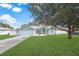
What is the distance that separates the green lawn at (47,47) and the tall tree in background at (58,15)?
0.14 meters

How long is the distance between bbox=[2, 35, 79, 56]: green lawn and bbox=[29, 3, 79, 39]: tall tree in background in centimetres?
14

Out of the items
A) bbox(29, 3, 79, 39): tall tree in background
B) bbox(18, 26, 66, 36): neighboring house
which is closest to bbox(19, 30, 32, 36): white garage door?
bbox(18, 26, 66, 36): neighboring house

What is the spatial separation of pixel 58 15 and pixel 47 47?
535mm

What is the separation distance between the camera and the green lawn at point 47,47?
629cm

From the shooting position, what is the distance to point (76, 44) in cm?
636

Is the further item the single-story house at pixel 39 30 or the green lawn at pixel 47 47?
the single-story house at pixel 39 30

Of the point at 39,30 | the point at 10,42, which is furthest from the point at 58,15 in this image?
the point at 10,42

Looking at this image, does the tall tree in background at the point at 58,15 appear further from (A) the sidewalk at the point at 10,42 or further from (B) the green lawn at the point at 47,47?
(A) the sidewalk at the point at 10,42

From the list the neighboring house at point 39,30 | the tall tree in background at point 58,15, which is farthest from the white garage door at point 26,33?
the tall tree in background at point 58,15

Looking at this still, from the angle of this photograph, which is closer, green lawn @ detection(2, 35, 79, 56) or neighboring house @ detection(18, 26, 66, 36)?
green lawn @ detection(2, 35, 79, 56)

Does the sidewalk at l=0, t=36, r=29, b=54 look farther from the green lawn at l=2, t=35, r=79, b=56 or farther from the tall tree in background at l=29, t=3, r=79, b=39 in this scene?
the tall tree in background at l=29, t=3, r=79, b=39

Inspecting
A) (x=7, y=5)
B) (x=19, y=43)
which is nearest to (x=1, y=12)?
(x=7, y=5)

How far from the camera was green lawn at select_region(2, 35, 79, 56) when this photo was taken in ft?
20.6

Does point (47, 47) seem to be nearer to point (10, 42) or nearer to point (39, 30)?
point (39, 30)
